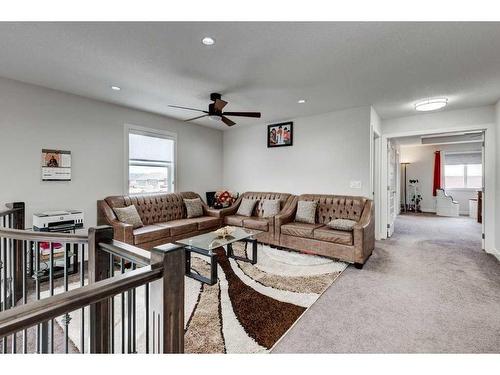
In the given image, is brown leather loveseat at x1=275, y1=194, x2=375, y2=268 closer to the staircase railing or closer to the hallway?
the hallway

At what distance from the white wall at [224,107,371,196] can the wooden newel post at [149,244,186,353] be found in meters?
4.07

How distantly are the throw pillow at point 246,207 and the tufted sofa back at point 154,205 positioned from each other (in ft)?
3.87

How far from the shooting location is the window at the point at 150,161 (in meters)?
4.53

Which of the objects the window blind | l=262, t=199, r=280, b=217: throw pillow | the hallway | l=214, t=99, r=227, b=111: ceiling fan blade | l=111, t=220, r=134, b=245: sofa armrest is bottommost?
the hallway

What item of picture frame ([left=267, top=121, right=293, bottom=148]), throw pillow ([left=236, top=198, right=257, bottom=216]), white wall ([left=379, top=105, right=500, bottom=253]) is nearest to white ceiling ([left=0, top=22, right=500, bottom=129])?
white wall ([left=379, top=105, right=500, bottom=253])

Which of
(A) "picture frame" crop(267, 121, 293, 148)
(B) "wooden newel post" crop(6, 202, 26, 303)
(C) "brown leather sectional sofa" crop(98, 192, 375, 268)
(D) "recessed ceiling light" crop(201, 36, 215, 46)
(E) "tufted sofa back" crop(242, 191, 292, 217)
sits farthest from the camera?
(A) "picture frame" crop(267, 121, 293, 148)

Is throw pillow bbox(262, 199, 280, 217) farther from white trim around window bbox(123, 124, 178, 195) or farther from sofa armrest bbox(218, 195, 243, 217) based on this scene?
white trim around window bbox(123, 124, 178, 195)

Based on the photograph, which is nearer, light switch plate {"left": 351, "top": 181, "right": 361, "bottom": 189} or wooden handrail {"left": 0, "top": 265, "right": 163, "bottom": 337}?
wooden handrail {"left": 0, "top": 265, "right": 163, "bottom": 337}

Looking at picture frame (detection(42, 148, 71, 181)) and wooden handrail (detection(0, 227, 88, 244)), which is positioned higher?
picture frame (detection(42, 148, 71, 181))

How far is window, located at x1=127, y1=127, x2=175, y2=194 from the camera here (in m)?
4.53

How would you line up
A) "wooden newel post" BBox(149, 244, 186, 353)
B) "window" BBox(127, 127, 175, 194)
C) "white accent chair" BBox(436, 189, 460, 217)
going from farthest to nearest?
"white accent chair" BBox(436, 189, 460, 217) → "window" BBox(127, 127, 175, 194) → "wooden newel post" BBox(149, 244, 186, 353)

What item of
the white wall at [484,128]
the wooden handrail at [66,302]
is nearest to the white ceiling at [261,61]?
the white wall at [484,128]
